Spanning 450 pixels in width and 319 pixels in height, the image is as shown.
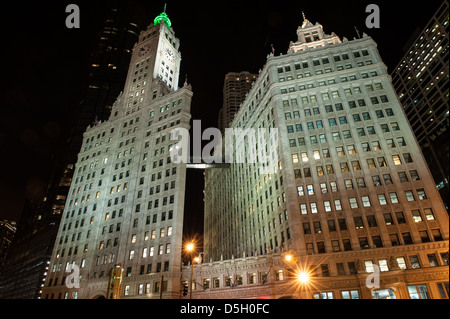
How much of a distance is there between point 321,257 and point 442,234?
59.3 feet

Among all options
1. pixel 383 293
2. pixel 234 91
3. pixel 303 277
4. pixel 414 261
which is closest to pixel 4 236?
pixel 234 91

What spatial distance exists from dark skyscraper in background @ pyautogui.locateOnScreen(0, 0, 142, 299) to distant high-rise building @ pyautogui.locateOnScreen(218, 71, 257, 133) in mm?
59626

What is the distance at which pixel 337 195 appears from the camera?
51906mm

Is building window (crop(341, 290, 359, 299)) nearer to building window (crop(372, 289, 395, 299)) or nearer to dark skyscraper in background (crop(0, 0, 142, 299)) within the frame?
building window (crop(372, 289, 395, 299))

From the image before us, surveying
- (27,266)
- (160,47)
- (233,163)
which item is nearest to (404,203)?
(233,163)

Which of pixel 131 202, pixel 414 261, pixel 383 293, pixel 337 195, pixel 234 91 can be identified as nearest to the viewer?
pixel 383 293

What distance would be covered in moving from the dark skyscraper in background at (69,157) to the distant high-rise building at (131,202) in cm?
2657

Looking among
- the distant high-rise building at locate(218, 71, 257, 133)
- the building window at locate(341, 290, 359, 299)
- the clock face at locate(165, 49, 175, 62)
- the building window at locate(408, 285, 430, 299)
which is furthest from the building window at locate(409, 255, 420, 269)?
the distant high-rise building at locate(218, 71, 257, 133)

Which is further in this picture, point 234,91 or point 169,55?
point 234,91

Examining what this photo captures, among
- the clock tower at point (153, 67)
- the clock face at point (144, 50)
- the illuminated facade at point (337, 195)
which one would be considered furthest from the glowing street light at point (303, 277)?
the clock face at point (144, 50)

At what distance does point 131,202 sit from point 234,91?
126m

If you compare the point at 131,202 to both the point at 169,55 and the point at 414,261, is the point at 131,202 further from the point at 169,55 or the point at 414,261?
the point at 169,55

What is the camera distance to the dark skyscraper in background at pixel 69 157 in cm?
11162

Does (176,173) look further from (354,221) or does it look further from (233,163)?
(354,221)
